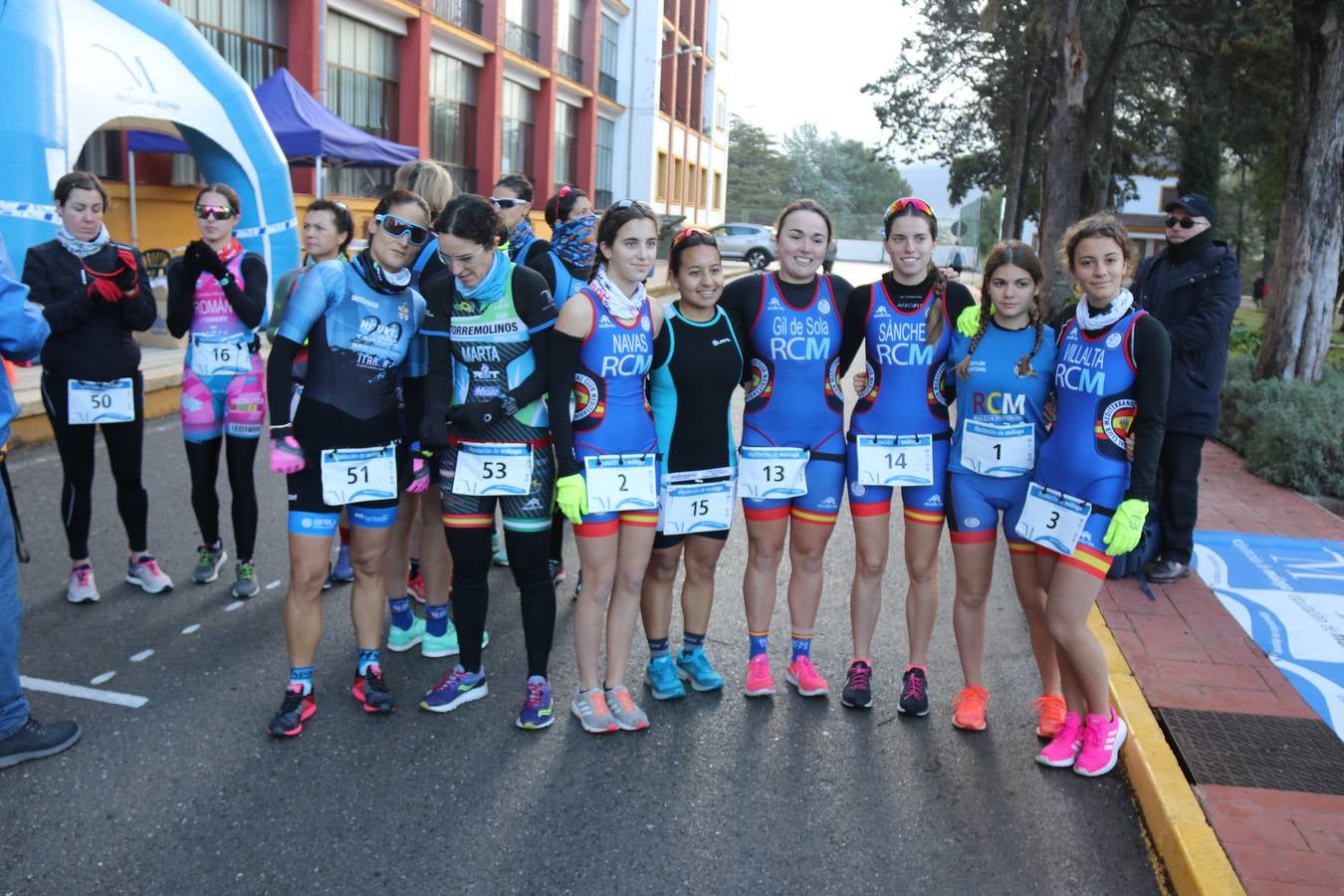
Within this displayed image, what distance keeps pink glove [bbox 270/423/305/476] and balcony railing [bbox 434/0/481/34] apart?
24.4 metres

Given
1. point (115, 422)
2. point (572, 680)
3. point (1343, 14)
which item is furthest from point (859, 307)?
point (1343, 14)

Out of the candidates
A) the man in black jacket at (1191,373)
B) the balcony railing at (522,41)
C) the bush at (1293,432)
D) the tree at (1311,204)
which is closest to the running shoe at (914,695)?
the man in black jacket at (1191,373)

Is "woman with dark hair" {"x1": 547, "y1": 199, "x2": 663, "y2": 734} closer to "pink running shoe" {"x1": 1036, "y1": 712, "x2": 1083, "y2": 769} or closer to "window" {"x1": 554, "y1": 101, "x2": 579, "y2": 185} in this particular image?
"pink running shoe" {"x1": 1036, "y1": 712, "x2": 1083, "y2": 769}

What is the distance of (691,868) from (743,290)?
2197 mm

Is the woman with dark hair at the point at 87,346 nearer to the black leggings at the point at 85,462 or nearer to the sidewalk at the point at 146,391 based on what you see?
the black leggings at the point at 85,462

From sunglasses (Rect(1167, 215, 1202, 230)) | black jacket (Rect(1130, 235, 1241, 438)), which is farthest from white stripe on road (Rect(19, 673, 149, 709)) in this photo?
sunglasses (Rect(1167, 215, 1202, 230))

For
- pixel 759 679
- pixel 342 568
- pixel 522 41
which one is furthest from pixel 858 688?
pixel 522 41

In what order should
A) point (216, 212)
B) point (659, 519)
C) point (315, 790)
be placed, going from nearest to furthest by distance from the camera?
point (315, 790) < point (659, 519) < point (216, 212)

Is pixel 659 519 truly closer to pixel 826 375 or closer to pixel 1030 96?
pixel 826 375

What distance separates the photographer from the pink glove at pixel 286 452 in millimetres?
4055

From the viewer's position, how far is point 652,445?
14.0 ft

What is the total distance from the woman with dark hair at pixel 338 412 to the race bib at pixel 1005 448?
2.22 meters

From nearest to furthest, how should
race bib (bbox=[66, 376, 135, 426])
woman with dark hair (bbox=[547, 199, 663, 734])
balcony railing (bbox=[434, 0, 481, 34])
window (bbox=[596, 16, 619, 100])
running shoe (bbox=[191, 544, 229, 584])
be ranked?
woman with dark hair (bbox=[547, 199, 663, 734]) → race bib (bbox=[66, 376, 135, 426]) → running shoe (bbox=[191, 544, 229, 584]) → balcony railing (bbox=[434, 0, 481, 34]) → window (bbox=[596, 16, 619, 100])

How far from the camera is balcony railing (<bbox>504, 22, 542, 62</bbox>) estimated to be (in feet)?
101
